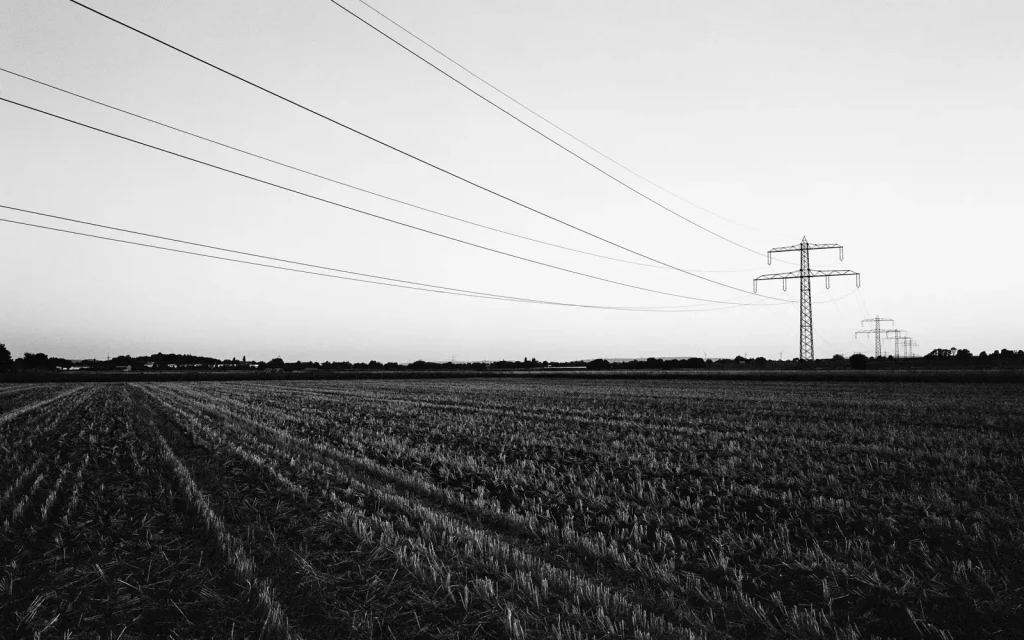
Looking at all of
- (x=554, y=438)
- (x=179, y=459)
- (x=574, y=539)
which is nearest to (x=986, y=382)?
(x=554, y=438)

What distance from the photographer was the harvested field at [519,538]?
15.1ft

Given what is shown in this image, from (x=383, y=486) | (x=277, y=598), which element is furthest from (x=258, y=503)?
(x=277, y=598)

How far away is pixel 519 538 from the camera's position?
6.81 meters

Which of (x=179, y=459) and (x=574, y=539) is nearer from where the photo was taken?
(x=574, y=539)

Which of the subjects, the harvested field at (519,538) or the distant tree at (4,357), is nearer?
the harvested field at (519,538)

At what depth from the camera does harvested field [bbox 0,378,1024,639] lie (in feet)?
15.1

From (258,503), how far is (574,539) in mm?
5237

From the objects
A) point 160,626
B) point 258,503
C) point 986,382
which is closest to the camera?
point 160,626

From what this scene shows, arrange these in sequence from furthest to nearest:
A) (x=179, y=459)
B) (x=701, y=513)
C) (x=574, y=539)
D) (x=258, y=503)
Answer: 1. (x=179, y=459)
2. (x=258, y=503)
3. (x=701, y=513)
4. (x=574, y=539)

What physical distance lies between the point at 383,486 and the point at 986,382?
181ft

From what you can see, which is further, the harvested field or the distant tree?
the distant tree

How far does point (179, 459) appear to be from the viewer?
12250 millimetres

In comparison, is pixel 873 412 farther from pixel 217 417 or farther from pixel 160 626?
pixel 217 417

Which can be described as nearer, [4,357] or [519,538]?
[519,538]
